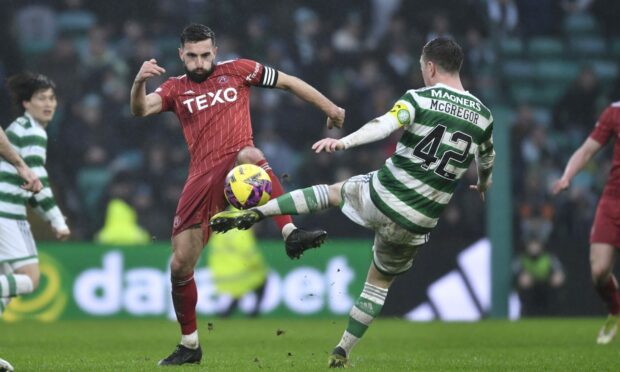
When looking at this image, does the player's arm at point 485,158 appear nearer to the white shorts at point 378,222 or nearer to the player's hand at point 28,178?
the white shorts at point 378,222

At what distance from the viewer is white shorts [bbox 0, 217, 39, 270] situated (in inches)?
361

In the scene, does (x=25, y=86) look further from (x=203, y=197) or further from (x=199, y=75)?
(x=203, y=197)

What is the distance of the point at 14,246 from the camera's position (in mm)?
9203

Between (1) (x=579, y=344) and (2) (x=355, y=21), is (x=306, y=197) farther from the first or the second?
(2) (x=355, y=21)

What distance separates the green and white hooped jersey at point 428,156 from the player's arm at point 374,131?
72 mm

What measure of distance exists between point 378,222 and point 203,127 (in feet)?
4.73

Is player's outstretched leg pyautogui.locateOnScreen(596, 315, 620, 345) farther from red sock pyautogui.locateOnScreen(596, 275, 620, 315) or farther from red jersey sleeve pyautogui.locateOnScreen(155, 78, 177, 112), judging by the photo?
red jersey sleeve pyautogui.locateOnScreen(155, 78, 177, 112)

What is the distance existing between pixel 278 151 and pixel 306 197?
1056 cm

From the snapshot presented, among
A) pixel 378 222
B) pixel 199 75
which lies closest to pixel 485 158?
pixel 378 222

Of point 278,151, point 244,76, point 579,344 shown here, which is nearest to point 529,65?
point 278,151

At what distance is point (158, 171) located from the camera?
57.5ft

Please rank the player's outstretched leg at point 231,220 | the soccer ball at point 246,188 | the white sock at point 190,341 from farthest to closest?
1. the white sock at point 190,341
2. the soccer ball at point 246,188
3. the player's outstretched leg at point 231,220

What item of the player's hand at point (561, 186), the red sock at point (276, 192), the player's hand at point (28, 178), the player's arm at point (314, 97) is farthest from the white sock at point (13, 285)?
the player's hand at point (561, 186)

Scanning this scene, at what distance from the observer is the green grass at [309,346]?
812cm
